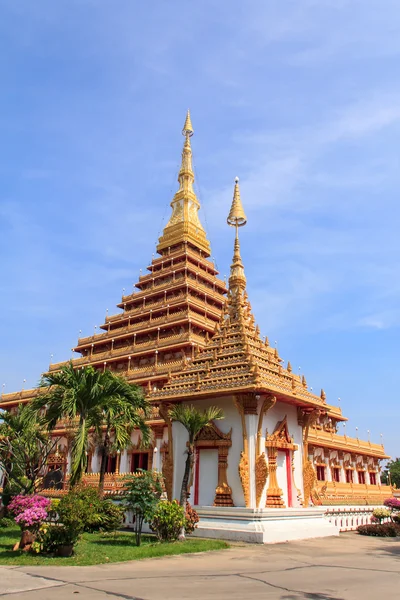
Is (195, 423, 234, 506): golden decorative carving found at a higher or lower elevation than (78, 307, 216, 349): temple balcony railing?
lower

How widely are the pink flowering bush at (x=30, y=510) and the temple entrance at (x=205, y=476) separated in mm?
7301

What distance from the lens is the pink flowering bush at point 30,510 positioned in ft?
41.4

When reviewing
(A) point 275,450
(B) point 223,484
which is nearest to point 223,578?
(B) point 223,484

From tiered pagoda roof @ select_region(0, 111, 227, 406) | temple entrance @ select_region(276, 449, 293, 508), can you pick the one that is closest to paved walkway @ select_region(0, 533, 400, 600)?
temple entrance @ select_region(276, 449, 293, 508)

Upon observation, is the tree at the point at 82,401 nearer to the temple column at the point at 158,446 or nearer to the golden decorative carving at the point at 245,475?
the golden decorative carving at the point at 245,475

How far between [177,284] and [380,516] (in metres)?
24.8

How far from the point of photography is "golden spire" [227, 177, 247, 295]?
2384cm

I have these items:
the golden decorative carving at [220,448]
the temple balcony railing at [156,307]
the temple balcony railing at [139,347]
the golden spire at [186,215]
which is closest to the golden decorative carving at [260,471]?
the golden decorative carving at [220,448]

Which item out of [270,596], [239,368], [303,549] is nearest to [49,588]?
[270,596]

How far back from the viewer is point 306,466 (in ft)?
68.1

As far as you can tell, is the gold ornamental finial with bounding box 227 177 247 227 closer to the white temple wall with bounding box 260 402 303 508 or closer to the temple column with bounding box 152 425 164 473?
the white temple wall with bounding box 260 402 303 508

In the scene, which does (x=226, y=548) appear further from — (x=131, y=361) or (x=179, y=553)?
(x=131, y=361)

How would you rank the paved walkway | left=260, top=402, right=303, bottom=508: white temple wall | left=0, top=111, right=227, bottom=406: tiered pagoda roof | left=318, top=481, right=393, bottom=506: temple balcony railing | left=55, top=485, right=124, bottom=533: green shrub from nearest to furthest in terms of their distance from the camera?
1. the paved walkway
2. left=55, top=485, right=124, bottom=533: green shrub
3. left=260, top=402, right=303, bottom=508: white temple wall
4. left=318, top=481, right=393, bottom=506: temple balcony railing
5. left=0, top=111, right=227, bottom=406: tiered pagoda roof

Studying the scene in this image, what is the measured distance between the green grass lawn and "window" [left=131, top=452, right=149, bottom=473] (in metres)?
17.0
